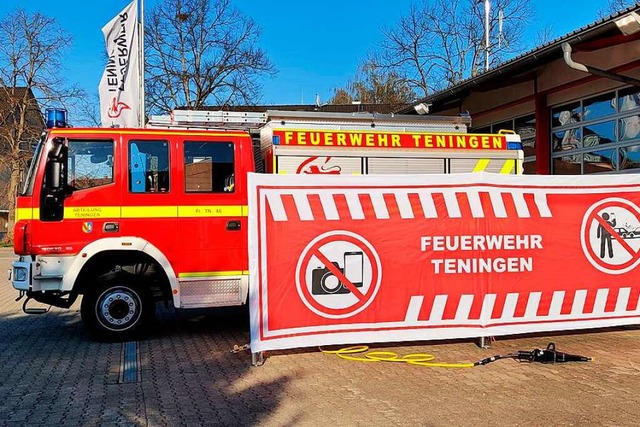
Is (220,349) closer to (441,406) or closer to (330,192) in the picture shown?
(330,192)

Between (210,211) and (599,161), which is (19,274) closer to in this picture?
(210,211)

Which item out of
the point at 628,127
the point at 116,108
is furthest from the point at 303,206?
the point at 116,108

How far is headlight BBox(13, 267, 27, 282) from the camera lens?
6891mm

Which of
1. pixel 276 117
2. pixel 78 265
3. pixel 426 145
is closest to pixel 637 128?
pixel 426 145

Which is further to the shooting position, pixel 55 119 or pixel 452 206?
pixel 55 119

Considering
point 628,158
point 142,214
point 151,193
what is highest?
point 628,158

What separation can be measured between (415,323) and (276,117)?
3623mm

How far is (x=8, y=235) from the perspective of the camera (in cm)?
2870

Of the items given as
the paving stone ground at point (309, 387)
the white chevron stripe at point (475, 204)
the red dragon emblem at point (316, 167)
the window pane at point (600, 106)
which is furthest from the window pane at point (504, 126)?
the white chevron stripe at point (475, 204)

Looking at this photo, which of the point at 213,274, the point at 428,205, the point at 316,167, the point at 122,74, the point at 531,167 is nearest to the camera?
the point at 428,205

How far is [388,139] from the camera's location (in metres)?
8.05

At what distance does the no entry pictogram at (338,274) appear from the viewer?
6.27 m

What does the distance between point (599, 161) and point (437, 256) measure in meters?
7.35

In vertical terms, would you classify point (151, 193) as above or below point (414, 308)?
above
